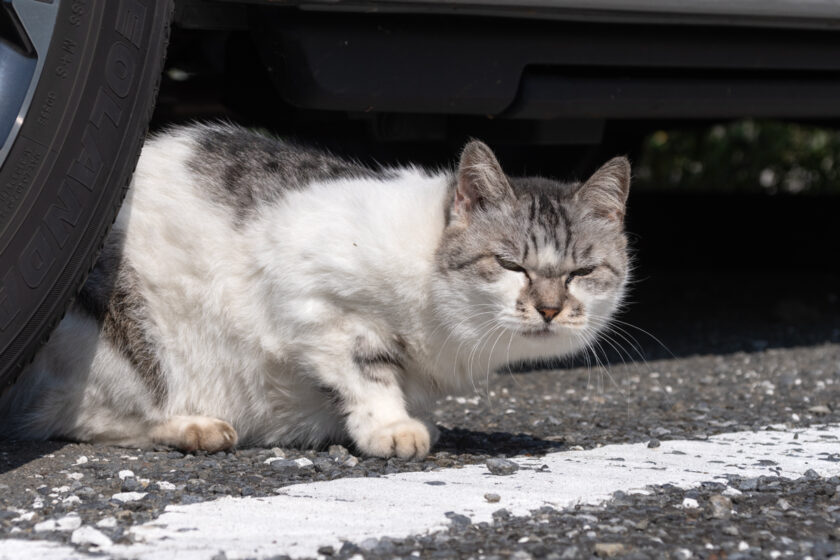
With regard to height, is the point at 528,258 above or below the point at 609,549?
above

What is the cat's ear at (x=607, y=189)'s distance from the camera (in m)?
3.19

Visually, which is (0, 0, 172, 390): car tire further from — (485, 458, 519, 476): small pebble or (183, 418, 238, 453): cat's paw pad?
(485, 458, 519, 476): small pebble

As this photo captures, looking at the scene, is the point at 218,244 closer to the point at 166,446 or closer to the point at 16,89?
the point at 166,446

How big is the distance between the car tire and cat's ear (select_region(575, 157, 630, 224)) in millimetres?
1371

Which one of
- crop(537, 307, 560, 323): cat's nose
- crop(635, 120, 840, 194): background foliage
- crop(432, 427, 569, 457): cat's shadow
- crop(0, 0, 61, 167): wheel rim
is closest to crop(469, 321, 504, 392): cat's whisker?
crop(537, 307, 560, 323): cat's nose

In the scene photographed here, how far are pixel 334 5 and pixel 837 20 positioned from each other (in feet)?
6.04

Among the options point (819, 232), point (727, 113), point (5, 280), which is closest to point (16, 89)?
point (5, 280)

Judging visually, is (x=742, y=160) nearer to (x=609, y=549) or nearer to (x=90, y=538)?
(x=609, y=549)

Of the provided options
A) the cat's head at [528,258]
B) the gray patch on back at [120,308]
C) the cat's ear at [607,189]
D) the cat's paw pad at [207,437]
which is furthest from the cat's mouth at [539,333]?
the gray patch on back at [120,308]

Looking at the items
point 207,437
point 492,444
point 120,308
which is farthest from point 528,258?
point 120,308

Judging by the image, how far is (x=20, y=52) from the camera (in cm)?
242

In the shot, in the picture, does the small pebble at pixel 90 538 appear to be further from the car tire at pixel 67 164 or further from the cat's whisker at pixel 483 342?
the cat's whisker at pixel 483 342

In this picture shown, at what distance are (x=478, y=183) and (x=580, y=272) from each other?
1.32ft

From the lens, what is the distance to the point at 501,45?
11.2ft
